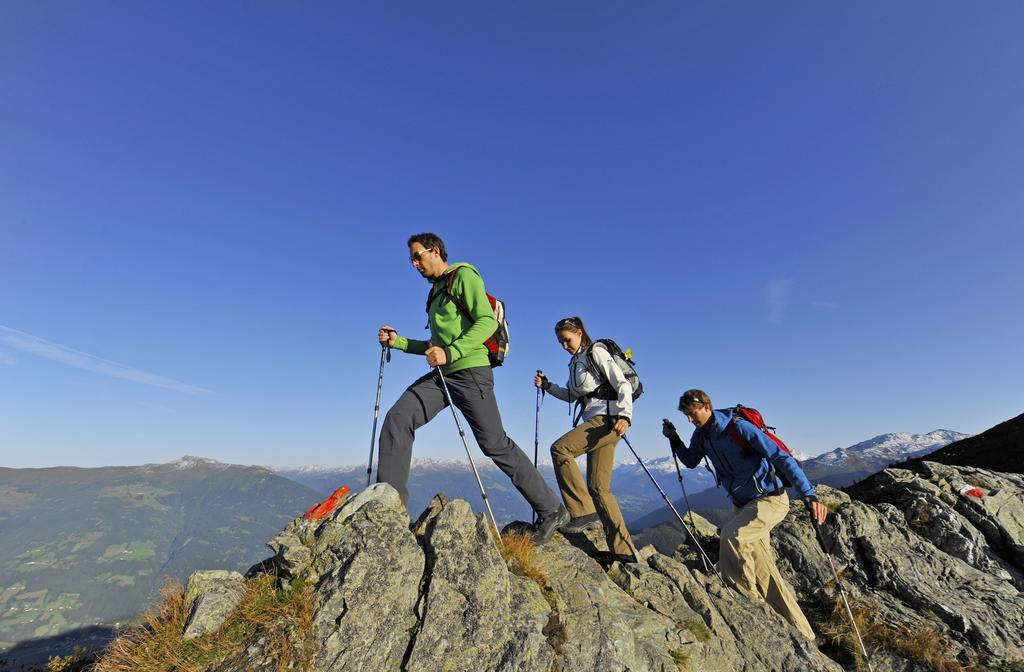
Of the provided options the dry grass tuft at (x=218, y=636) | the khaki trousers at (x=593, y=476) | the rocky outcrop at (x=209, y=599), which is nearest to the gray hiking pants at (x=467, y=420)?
the khaki trousers at (x=593, y=476)

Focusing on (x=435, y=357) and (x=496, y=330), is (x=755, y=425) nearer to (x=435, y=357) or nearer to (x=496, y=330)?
(x=496, y=330)

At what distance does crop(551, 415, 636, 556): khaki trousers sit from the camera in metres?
8.33

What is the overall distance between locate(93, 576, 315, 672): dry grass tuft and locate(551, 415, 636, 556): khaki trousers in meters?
4.72

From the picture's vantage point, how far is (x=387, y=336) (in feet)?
23.6

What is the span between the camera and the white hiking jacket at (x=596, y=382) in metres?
8.22

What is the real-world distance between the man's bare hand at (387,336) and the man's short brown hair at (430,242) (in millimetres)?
1348

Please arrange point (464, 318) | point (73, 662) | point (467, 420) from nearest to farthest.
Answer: point (73, 662)
point (464, 318)
point (467, 420)

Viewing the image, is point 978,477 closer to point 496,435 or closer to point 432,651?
point 496,435

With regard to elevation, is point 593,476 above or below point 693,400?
below

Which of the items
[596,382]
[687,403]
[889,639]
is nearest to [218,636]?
[596,382]

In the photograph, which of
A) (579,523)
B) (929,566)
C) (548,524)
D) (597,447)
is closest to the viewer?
(548,524)

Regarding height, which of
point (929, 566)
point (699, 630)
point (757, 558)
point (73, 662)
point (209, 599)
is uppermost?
point (209, 599)

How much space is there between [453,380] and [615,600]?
3.85 meters

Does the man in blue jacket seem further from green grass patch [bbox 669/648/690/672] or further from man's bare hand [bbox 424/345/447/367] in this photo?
man's bare hand [bbox 424/345/447/367]
